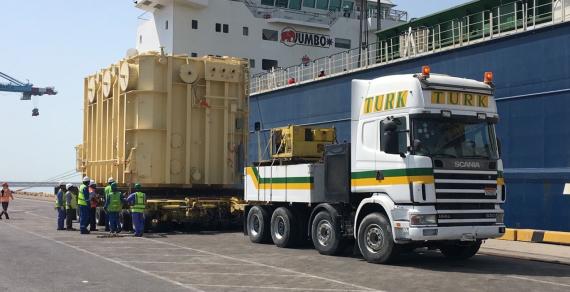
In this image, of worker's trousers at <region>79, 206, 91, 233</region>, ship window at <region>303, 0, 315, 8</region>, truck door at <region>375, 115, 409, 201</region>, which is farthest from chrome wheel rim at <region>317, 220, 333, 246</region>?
ship window at <region>303, 0, 315, 8</region>

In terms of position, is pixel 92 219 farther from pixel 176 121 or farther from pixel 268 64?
pixel 268 64

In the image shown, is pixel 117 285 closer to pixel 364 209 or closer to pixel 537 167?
pixel 364 209


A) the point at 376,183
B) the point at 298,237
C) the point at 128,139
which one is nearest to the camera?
the point at 376,183

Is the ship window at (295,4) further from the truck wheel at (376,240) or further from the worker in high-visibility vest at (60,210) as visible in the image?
the truck wheel at (376,240)

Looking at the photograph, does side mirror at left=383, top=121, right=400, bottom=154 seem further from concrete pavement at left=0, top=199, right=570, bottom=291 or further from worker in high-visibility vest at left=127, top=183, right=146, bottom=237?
worker in high-visibility vest at left=127, top=183, right=146, bottom=237

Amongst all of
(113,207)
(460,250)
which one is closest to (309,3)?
(113,207)

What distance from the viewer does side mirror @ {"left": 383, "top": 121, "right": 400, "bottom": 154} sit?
10375 millimetres

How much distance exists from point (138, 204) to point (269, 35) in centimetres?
2086

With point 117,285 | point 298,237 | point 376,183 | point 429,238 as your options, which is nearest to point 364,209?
point 376,183

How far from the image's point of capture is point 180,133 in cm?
1778

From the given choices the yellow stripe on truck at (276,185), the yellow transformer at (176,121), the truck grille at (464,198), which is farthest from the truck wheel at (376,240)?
the yellow transformer at (176,121)

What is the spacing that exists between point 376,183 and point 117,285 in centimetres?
486

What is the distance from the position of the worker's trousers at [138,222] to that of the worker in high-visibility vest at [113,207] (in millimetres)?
834

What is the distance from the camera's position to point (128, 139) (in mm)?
17578
